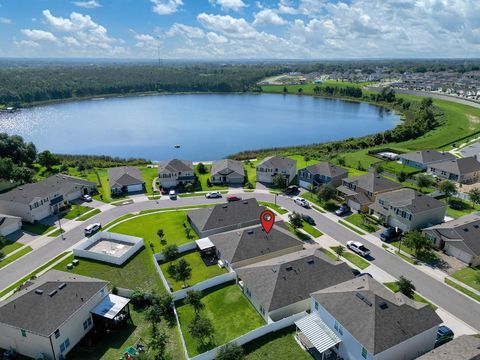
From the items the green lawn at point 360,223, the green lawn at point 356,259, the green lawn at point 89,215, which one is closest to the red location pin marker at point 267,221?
the green lawn at point 356,259

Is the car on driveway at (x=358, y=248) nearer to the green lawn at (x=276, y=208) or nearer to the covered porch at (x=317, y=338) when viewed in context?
the green lawn at (x=276, y=208)

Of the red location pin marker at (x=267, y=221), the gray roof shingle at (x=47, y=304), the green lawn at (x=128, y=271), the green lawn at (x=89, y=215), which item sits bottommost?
the green lawn at (x=128, y=271)

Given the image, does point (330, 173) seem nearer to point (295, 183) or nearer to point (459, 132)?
point (295, 183)

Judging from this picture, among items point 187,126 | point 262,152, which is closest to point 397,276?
point 262,152

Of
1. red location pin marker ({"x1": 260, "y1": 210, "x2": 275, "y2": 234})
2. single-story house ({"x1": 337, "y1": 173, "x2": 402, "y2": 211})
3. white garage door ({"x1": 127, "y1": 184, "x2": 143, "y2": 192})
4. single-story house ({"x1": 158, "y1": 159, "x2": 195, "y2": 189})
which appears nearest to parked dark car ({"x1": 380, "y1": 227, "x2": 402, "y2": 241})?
single-story house ({"x1": 337, "y1": 173, "x2": 402, "y2": 211})

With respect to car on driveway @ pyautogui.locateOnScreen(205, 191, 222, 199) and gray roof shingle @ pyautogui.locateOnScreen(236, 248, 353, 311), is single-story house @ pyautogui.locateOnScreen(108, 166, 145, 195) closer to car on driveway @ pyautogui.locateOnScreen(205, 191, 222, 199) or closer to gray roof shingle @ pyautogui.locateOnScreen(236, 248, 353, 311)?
car on driveway @ pyautogui.locateOnScreen(205, 191, 222, 199)
